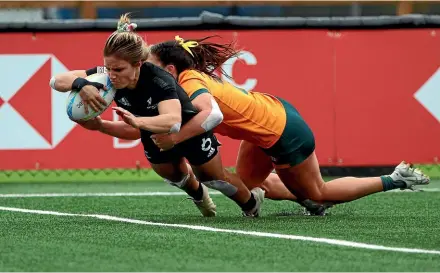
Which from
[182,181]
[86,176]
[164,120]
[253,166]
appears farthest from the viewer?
[86,176]

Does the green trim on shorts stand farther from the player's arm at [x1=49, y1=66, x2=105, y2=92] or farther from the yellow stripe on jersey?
the player's arm at [x1=49, y1=66, x2=105, y2=92]

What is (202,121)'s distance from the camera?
23.7 feet

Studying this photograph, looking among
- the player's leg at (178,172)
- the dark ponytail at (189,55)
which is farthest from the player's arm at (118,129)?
the dark ponytail at (189,55)

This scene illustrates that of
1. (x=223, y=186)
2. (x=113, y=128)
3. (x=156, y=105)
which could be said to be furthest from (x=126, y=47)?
(x=223, y=186)

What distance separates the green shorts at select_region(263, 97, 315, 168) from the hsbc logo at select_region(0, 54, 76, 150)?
3.61 meters

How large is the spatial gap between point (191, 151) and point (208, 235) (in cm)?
101

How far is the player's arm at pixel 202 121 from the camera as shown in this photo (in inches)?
284

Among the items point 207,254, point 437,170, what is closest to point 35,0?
point 437,170

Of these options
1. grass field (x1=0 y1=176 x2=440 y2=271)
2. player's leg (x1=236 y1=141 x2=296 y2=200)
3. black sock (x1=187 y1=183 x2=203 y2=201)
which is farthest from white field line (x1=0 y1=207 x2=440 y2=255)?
player's leg (x1=236 y1=141 x2=296 y2=200)

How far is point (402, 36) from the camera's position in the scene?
11234mm

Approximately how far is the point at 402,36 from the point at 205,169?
4.20 meters

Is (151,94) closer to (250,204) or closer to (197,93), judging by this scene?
(197,93)

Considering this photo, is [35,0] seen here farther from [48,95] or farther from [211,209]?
[211,209]

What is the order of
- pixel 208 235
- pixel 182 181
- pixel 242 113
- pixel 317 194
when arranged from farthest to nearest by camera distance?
pixel 317 194, pixel 182 181, pixel 242 113, pixel 208 235
